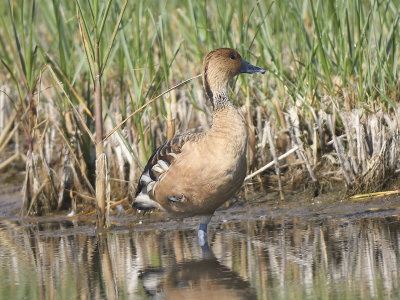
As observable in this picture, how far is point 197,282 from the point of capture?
15.2ft

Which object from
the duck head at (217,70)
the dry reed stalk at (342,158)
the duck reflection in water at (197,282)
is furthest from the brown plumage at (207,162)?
the dry reed stalk at (342,158)

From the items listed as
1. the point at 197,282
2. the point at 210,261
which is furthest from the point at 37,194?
the point at 197,282

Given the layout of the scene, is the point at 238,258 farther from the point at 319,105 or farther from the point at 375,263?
the point at 319,105

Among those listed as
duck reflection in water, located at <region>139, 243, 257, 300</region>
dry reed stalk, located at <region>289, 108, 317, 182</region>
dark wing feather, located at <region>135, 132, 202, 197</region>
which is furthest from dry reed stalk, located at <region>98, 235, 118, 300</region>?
dry reed stalk, located at <region>289, 108, 317, 182</region>

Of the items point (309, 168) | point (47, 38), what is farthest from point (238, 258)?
point (47, 38)

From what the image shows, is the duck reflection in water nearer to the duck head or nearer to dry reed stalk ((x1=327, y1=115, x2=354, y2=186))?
the duck head

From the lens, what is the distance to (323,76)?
6961 mm

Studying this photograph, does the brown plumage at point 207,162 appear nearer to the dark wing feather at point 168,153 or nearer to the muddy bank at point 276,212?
the dark wing feather at point 168,153

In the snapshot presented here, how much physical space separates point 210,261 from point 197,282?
1.71 ft

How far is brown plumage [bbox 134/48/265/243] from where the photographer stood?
5.45 metres

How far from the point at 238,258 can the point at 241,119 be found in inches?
41.0

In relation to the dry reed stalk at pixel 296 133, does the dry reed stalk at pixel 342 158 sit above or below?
below

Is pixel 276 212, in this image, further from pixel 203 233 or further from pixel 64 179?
pixel 64 179

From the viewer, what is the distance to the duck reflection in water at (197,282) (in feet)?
14.1
